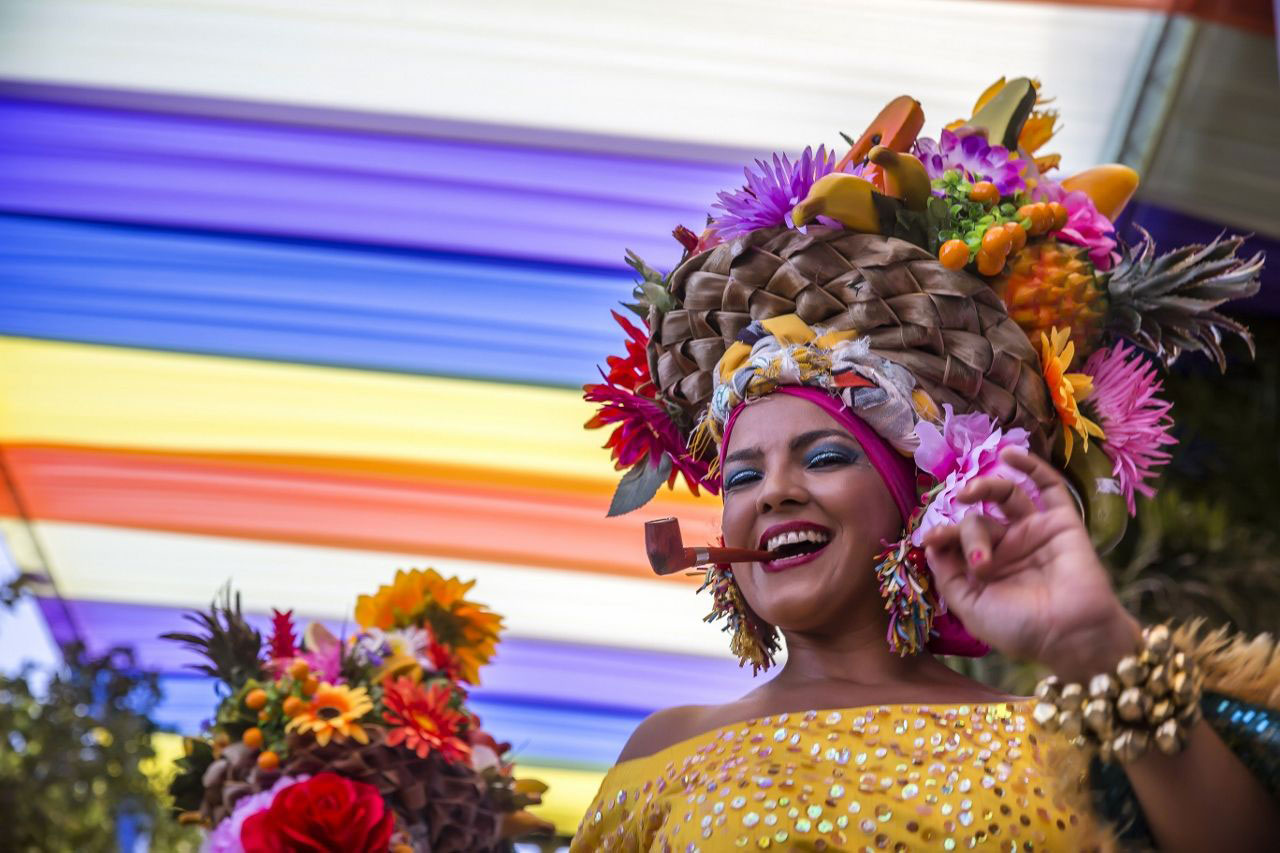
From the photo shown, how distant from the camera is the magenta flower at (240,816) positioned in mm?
2354

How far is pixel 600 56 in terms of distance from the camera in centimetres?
410

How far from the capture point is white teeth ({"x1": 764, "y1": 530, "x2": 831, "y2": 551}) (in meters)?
1.98

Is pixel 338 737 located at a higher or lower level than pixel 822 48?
lower

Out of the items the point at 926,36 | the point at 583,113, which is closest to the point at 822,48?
the point at 926,36

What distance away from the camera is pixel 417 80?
4156 mm

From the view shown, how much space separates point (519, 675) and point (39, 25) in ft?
8.99

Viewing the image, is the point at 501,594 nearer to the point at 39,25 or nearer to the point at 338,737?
the point at 39,25

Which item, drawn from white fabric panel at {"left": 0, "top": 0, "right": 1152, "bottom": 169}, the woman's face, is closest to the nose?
the woman's face

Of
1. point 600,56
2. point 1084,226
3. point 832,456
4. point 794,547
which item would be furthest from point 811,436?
point 600,56

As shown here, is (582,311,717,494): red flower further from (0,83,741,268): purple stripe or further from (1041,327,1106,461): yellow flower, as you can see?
(0,83,741,268): purple stripe

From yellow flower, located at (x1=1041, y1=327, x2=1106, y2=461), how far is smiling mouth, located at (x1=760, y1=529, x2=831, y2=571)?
35 cm

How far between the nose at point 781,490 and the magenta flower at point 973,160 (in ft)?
1.55

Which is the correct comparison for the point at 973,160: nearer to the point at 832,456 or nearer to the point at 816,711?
the point at 832,456

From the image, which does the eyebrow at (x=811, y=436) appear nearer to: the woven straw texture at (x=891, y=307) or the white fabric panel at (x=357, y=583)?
the woven straw texture at (x=891, y=307)
